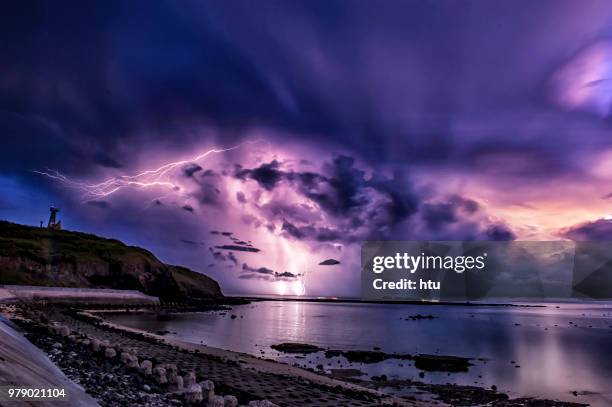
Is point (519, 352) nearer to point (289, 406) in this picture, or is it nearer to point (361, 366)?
point (361, 366)

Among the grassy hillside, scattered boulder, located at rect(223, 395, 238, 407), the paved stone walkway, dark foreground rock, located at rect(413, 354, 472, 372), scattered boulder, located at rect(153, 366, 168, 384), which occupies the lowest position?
dark foreground rock, located at rect(413, 354, 472, 372)

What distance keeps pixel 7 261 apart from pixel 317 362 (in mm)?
89482

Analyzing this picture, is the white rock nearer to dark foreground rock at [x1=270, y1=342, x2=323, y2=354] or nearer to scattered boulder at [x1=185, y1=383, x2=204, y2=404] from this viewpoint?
scattered boulder at [x1=185, y1=383, x2=204, y2=404]

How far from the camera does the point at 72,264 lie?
109 meters

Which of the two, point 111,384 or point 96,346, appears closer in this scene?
point 111,384

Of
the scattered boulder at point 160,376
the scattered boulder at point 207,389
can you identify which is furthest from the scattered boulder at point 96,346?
the scattered boulder at point 207,389

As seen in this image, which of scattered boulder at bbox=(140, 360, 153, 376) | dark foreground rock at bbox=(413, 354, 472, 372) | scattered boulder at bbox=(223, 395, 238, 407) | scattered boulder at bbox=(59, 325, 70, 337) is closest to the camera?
scattered boulder at bbox=(223, 395, 238, 407)

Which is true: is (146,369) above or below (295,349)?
above

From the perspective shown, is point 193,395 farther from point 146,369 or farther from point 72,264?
point 72,264

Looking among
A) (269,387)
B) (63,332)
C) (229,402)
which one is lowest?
(269,387)

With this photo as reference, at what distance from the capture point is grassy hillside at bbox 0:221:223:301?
96000mm

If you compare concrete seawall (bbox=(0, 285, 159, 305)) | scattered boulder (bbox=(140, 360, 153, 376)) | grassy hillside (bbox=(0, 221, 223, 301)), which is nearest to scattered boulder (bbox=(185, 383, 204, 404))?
scattered boulder (bbox=(140, 360, 153, 376))

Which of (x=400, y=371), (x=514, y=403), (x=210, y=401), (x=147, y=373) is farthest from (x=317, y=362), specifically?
(x=210, y=401)

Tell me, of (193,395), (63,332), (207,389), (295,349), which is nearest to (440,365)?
(295,349)
